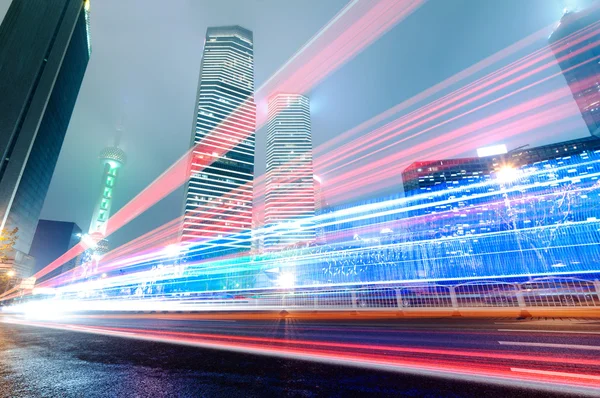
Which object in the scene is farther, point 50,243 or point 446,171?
point 50,243

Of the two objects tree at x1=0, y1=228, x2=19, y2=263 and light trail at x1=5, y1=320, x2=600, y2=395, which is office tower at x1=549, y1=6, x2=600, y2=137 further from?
tree at x1=0, y1=228, x2=19, y2=263

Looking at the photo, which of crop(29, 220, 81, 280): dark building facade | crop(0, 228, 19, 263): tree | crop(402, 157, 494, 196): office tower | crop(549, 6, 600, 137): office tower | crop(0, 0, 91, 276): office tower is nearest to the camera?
crop(0, 228, 19, 263): tree

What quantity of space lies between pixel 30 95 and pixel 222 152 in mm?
63181

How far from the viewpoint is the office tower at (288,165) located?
138 metres

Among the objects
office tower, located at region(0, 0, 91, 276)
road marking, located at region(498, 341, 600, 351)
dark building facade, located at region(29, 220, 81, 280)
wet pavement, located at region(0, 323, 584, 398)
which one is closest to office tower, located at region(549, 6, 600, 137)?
road marking, located at region(498, 341, 600, 351)

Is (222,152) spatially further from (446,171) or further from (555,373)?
(555,373)

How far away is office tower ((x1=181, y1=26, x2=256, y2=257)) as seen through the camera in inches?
4400

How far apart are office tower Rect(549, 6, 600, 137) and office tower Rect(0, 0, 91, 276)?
684ft

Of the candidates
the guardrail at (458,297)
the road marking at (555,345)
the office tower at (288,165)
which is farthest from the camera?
the office tower at (288,165)

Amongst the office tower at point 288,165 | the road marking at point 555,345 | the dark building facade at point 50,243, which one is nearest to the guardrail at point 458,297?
the road marking at point 555,345

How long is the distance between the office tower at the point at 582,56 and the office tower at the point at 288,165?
129 meters

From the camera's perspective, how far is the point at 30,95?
77.4 metres

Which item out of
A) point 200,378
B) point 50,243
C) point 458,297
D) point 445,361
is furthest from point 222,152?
A: point 50,243

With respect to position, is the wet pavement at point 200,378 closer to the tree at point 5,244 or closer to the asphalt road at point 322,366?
the asphalt road at point 322,366
